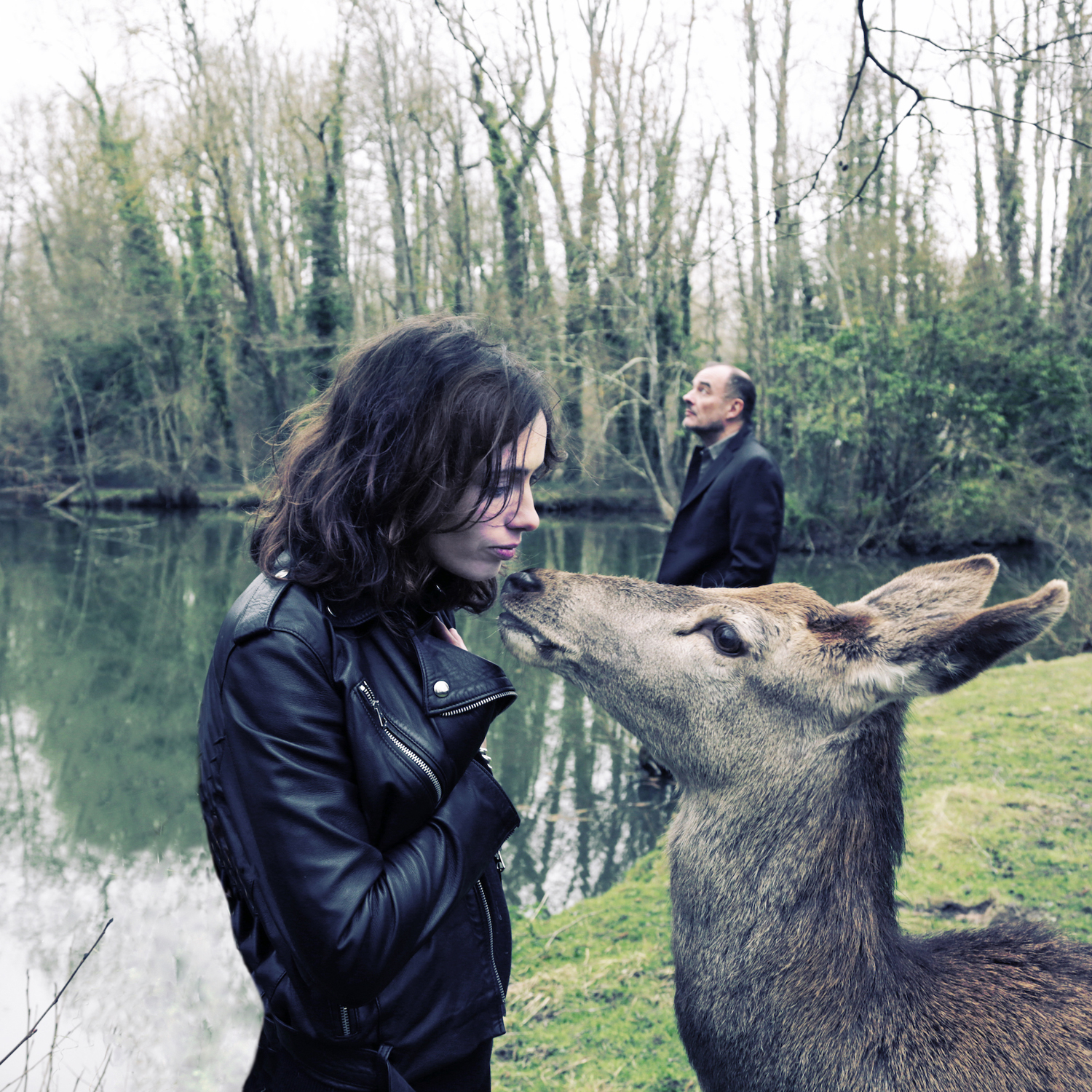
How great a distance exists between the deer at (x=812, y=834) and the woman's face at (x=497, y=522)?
0.70 metres

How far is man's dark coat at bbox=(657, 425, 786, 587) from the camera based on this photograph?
4887 mm

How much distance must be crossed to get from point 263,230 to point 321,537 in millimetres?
33883

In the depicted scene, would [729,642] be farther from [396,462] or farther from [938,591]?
[396,462]

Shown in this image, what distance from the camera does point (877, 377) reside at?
19.6 metres

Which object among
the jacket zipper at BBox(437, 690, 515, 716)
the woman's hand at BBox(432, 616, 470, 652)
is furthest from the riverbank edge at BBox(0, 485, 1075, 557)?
the jacket zipper at BBox(437, 690, 515, 716)

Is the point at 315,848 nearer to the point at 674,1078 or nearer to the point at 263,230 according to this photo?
the point at 674,1078

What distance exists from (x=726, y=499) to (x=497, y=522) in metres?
3.51

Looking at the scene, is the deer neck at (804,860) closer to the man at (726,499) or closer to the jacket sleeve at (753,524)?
the man at (726,499)

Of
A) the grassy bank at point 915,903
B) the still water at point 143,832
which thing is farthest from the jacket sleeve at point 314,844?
the grassy bank at point 915,903

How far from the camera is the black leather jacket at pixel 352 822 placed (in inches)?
53.7

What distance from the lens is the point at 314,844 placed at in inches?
53.5

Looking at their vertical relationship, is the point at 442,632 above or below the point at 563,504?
above

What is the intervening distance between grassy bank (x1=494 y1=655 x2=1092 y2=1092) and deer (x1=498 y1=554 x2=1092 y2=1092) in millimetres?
1481

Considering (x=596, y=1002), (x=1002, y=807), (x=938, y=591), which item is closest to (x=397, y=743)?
(x=938, y=591)
